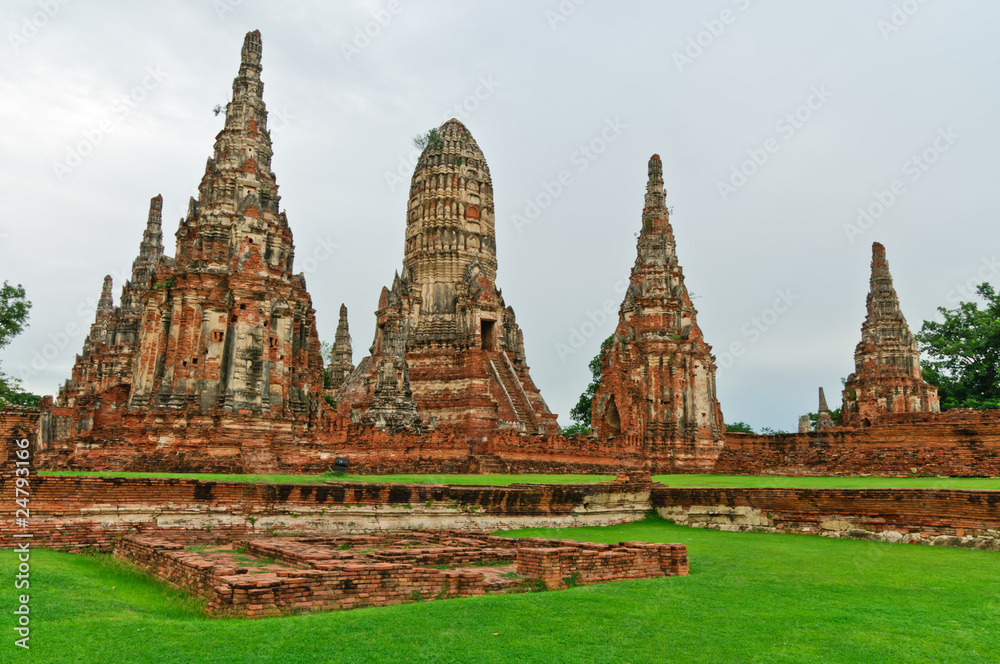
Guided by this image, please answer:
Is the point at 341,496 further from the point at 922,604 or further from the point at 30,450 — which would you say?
the point at 922,604

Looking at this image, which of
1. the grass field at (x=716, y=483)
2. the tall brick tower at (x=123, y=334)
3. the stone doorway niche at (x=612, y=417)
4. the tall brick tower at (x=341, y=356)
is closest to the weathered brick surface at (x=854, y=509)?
the grass field at (x=716, y=483)

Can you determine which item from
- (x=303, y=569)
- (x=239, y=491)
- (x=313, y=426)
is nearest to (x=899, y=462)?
(x=313, y=426)

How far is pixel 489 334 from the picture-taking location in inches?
1596

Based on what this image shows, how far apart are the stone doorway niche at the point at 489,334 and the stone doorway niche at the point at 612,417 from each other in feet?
29.3

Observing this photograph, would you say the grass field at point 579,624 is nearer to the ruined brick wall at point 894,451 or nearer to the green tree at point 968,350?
the ruined brick wall at point 894,451

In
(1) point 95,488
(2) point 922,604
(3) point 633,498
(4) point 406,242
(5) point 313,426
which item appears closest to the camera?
(2) point 922,604

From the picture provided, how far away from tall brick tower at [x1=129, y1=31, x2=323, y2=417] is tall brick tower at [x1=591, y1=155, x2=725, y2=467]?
40.8 ft

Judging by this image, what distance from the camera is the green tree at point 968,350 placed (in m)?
43.9

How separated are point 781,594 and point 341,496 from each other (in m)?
6.76

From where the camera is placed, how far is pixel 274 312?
2544 centimetres

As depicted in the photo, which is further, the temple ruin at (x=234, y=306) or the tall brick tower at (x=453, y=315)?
the tall brick tower at (x=453, y=315)

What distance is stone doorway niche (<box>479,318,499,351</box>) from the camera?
132 feet

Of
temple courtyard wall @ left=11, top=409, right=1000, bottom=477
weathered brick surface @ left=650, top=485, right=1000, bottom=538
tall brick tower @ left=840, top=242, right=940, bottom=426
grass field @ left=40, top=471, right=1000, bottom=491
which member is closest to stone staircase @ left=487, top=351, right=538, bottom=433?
temple courtyard wall @ left=11, top=409, right=1000, bottom=477

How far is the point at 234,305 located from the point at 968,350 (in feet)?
134
